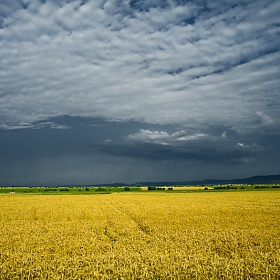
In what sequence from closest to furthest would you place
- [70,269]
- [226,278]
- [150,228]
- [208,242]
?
[226,278] < [70,269] < [208,242] < [150,228]

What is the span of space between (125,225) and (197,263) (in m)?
11.1

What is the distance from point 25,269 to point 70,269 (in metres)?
1.53

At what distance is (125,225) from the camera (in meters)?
20.4

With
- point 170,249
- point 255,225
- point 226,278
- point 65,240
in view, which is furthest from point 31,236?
point 255,225

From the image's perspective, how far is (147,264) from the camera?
32.3 ft

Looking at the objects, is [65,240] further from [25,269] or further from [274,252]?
[274,252]

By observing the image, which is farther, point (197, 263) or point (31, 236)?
point (31, 236)

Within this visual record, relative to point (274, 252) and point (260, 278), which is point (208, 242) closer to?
point (274, 252)

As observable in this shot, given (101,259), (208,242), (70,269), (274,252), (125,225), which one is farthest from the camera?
(125,225)

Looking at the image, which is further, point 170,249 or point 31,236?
point 31,236

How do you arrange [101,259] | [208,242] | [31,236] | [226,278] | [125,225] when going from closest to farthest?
[226,278], [101,259], [208,242], [31,236], [125,225]

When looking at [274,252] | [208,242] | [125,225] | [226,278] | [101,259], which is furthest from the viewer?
[125,225]

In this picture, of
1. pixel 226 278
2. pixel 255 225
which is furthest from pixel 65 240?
pixel 255 225

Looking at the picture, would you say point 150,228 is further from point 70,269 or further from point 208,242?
point 70,269
